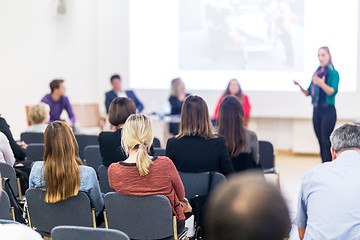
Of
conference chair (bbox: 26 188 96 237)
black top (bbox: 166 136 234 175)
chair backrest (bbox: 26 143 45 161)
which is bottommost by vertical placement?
conference chair (bbox: 26 188 96 237)

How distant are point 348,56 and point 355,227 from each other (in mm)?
6271

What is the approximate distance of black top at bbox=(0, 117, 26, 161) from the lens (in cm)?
454

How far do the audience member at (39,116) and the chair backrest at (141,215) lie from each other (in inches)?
97.6

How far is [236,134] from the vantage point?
13.7 ft

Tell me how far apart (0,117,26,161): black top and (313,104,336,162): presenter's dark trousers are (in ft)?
11.1

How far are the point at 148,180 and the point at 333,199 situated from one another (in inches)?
46.8

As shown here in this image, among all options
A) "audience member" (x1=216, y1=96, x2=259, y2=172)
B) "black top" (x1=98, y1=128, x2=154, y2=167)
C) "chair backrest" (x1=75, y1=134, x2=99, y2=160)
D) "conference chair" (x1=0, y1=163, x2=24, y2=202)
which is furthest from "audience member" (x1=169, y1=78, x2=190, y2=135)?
"conference chair" (x1=0, y1=163, x2=24, y2=202)

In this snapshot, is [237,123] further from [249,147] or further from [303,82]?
[303,82]

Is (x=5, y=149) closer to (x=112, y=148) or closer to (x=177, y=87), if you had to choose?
(x=112, y=148)

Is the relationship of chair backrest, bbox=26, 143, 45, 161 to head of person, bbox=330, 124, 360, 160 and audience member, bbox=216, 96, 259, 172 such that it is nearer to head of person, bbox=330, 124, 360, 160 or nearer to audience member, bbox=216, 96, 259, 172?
audience member, bbox=216, 96, 259, 172

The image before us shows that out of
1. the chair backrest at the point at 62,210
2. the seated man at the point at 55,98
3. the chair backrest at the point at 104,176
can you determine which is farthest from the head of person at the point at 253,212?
the seated man at the point at 55,98

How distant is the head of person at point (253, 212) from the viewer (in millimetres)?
1018

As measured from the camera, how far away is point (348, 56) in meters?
8.05

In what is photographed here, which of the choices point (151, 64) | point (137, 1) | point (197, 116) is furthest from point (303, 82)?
point (197, 116)
